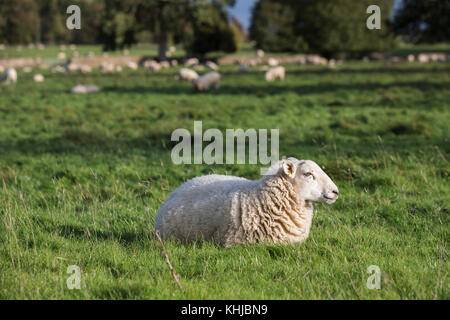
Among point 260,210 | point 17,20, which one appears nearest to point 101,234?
point 260,210

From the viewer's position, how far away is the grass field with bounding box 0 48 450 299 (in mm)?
4094

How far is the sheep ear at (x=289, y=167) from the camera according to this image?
16.9 ft

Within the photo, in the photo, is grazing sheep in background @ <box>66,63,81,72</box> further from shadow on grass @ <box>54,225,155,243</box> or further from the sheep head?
the sheep head

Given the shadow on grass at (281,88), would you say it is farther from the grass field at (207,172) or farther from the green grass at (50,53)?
the green grass at (50,53)

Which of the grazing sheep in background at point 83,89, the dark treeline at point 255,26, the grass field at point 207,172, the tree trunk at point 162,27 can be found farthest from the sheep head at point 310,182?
the tree trunk at point 162,27

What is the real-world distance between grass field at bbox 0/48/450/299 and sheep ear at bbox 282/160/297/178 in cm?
79

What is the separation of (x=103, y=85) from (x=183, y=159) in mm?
18315

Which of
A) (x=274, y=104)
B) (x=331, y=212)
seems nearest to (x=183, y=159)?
(x=331, y=212)

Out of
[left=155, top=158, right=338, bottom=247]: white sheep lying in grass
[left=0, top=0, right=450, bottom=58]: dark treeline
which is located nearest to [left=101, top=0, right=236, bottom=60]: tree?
[left=0, top=0, right=450, bottom=58]: dark treeline

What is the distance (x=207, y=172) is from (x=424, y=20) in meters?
25.5

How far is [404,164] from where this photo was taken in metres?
8.61

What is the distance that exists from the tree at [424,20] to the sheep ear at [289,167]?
1043 inches

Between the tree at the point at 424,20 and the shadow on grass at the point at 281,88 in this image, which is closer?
the shadow on grass at the point at 281,88
